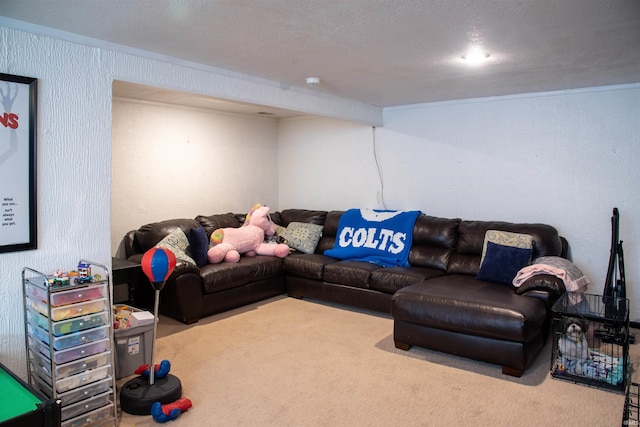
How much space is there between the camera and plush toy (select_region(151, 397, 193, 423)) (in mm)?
2506

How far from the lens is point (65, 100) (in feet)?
8.75

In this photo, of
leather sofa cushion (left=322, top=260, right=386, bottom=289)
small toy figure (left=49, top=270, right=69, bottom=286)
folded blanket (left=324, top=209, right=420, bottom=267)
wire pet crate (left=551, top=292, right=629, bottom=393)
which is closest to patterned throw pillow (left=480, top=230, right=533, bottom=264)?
wire pet crate (left=551, top=292, right=629, bottom=393)

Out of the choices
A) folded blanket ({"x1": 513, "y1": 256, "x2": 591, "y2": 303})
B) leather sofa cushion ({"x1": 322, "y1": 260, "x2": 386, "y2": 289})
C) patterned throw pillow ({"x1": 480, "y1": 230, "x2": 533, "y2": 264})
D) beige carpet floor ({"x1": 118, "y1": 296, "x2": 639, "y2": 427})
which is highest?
patterned throw pillow ({"x1": 480, "y1": 230, "x2": 533, "y2": 264})

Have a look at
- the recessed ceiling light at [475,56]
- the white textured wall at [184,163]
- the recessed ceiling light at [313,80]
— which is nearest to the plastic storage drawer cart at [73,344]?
the recessed ceiling light at [313,80]

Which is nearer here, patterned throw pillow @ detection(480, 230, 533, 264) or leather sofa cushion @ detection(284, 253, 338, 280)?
patterned throw pillow @ detection(480, 230, 533, 264)

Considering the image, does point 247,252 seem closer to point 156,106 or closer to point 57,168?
point 156,106

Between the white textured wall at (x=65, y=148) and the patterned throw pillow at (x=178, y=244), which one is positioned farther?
the patterned throw pillow at (x=178, y=244)

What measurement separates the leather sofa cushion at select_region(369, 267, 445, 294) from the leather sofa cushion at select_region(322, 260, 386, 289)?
76 millimetres

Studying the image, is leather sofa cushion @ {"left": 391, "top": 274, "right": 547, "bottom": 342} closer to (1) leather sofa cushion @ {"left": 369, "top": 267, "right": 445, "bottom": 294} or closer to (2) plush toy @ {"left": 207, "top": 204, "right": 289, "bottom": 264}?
(1) leather sofa cushion @ {"left": 369, "top": 267, "right": 445, "bottom": 294}

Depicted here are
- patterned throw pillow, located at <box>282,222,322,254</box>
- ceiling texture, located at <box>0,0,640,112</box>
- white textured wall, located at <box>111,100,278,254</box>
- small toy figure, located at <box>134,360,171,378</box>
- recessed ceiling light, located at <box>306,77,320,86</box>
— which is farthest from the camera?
patterned throw pillow, located at <box>282,222,322,254</box>

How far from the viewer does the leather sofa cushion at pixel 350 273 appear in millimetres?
4438

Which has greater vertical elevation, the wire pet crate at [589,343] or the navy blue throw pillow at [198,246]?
the navy blue throw pillow at [198,246]

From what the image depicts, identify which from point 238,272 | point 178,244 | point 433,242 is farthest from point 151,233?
point 433,242

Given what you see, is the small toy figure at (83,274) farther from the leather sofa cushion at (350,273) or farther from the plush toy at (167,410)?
the leather sofa cushion at (350,273)
